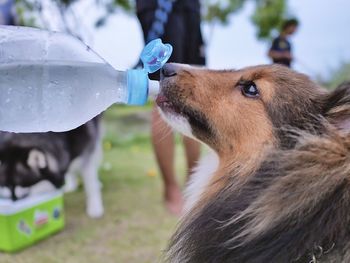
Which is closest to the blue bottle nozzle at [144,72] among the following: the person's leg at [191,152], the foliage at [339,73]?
the person's leg at [191,152]

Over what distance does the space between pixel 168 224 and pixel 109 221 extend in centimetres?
42

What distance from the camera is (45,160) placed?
2.66 metres

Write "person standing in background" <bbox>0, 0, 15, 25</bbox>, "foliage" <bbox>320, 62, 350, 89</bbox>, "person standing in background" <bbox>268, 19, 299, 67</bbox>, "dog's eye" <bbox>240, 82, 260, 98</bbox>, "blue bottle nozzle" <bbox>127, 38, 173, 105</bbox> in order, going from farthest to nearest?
1. "foliage" <bbox>320, 62, 350, 89</bbox>
2. "person standing in background" <bbox>268, 19, 299, 67</bbox>
3. "person standing in background" <bbox>0, 0, 15, 25</bbox>
4. "dog's eye" <bbox>240, 82, 260, 98</bbox>
5. "blue bottle nozzle" <bbox>127, 38, 173, 105</bbox>

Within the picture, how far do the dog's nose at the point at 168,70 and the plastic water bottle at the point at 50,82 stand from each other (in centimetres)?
10

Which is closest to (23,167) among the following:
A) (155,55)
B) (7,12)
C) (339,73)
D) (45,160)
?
(45,160)

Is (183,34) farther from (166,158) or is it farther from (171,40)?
(166,158)

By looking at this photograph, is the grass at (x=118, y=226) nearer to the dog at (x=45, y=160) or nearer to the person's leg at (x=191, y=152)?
the dog at (x=45, y=160)

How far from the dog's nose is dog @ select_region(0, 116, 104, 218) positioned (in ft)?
4.10

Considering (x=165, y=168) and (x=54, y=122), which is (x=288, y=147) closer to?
(x=54, y=122)

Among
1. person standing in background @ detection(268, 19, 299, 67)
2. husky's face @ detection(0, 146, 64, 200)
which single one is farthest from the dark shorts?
person standing in background @ detection(268, 19, 299, 67)

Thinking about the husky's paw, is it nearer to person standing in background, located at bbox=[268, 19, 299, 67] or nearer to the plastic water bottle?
the plastic water bottle

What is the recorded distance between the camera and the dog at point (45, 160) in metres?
2.53

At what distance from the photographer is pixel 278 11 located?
1246 centimetres

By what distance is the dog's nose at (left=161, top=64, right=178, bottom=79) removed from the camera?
66.5 inches
